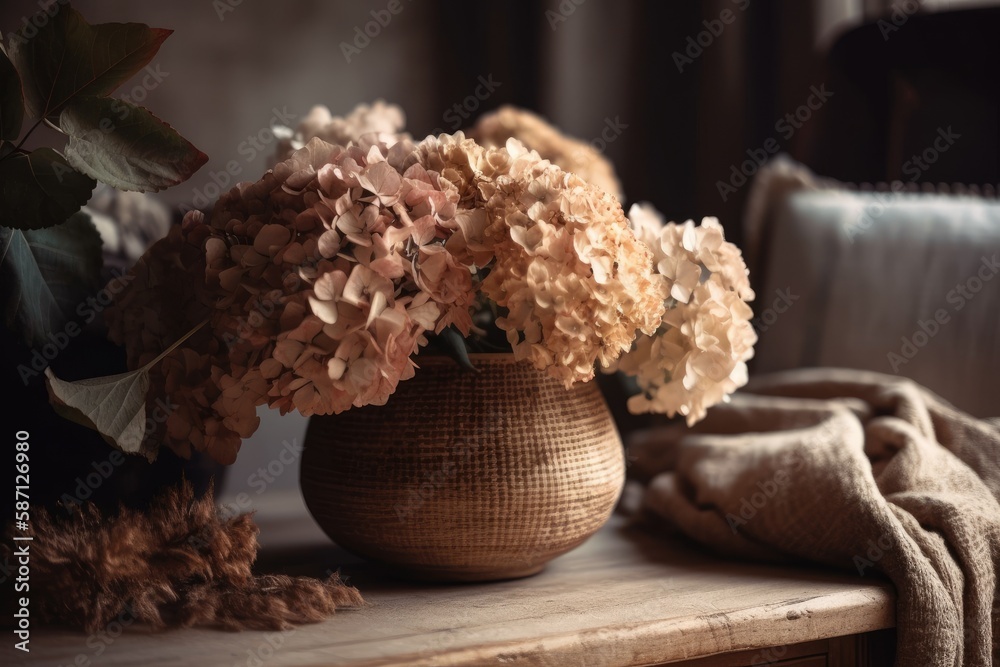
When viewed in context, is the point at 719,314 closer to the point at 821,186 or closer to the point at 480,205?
the point at 480,205

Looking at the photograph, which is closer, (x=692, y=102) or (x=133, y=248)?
(x=133, y=248)

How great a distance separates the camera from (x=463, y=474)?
0.72 meters

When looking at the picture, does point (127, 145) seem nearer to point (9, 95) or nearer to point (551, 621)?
point (9, 95)

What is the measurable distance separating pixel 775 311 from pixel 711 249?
57 centimetres

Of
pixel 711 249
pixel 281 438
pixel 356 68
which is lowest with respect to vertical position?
pixel 281 438

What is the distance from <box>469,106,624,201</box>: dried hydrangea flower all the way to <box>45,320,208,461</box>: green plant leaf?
0.57 metres

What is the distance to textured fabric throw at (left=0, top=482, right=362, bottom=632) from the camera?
67cm

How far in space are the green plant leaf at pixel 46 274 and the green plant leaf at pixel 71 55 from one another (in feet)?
0.34

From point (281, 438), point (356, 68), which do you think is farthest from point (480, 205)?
point (356, 68)

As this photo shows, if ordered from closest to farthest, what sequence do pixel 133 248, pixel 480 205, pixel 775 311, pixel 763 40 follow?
1. pixel 480 205
2. pixel 133 248
3. pixel 775 311
4. pixel 763 40

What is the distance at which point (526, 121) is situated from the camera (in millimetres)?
1151

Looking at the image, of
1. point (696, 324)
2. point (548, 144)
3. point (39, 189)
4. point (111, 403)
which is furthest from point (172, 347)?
point (548, 144)

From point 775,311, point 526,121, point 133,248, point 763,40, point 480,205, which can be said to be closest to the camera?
point 480,205

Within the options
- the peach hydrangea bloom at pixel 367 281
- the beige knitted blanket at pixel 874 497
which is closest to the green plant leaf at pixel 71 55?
the peach hydrangea bloom at pixel 367 281
